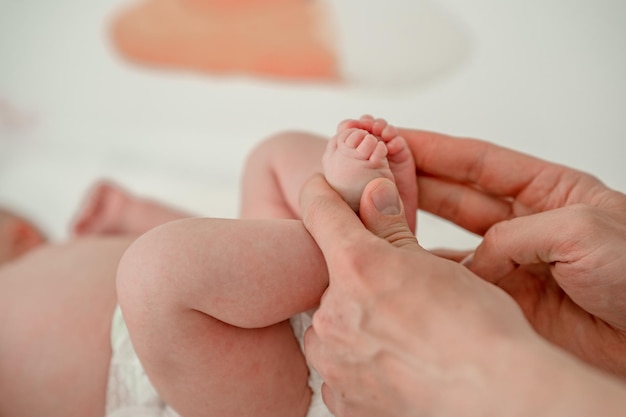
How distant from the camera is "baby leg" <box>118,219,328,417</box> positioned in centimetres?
77

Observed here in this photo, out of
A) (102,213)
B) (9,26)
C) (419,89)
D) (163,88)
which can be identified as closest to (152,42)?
(163,88)

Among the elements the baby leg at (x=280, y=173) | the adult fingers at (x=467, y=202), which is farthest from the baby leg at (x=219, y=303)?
the adult fingers at (x=467, y=202)

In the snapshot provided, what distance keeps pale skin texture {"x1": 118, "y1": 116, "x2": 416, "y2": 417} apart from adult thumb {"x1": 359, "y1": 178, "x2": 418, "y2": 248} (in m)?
0.06

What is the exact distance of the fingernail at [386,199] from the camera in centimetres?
76

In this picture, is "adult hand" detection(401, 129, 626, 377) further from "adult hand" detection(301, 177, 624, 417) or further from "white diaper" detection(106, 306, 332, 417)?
"white diaper" detection(106, 306, 332, 417)

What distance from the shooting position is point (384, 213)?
2.49ft

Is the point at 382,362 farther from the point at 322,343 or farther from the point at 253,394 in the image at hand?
the point at 253,394

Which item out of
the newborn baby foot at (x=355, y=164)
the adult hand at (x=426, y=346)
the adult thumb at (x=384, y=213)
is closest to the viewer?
the adult hand at (x=426, y=346)

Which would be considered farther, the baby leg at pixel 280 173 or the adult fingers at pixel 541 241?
the baby leg at pixel 280 173

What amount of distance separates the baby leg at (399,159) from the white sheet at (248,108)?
1.25 feet

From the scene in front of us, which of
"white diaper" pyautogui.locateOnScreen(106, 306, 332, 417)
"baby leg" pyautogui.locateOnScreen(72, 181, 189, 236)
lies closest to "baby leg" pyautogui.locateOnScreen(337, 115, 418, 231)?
"white diaper" pyautogui.locateOnScreen(106, 306, 332, 417)

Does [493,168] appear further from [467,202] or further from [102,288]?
[102,288]

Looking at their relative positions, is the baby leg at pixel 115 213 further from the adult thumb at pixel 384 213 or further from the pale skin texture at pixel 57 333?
the adult thumb at pixel 384 213

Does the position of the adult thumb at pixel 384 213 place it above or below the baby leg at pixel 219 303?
above
